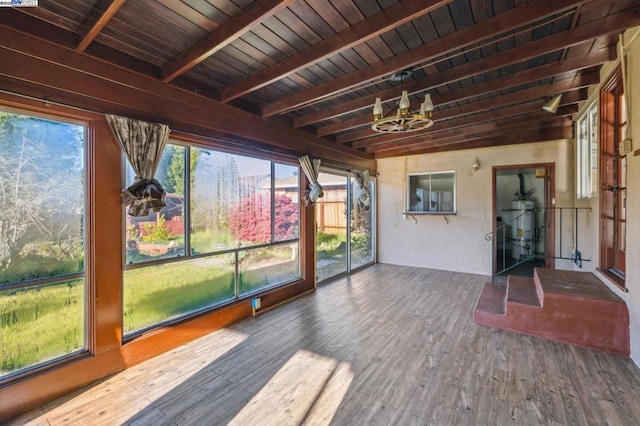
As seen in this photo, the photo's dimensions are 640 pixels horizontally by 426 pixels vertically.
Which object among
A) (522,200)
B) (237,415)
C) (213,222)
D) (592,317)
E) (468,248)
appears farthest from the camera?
(522,200)

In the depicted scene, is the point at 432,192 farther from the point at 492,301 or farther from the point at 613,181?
the point at 613,181

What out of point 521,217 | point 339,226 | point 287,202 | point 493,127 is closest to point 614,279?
point 493,127

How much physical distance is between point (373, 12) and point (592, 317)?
3561mm

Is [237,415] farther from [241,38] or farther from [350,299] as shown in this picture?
[241,38]

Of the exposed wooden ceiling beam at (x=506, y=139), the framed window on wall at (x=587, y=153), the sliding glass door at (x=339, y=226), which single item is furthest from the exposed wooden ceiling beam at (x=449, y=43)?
the exposed wooden ceiling beam at (x=506, y=139)

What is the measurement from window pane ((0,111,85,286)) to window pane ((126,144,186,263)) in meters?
0.38

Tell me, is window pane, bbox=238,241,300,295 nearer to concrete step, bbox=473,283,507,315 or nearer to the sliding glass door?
the sliding glass door

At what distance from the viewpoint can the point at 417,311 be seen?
3854 millimetres

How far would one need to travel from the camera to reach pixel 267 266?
416 cm

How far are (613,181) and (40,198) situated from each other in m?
5.62

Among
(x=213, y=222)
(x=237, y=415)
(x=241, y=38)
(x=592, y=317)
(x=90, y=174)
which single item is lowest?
(x=237, y=415)

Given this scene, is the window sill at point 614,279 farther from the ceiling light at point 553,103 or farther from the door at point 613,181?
the ceiling light at point 553,103

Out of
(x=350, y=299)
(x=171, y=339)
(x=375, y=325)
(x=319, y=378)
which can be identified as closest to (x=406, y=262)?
(x=350, y=299)

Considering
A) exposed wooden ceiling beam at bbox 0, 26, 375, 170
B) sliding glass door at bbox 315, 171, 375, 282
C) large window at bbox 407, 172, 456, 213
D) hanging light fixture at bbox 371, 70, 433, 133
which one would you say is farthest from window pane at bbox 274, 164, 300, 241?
large window at bbox 407, 172, 456, 213
